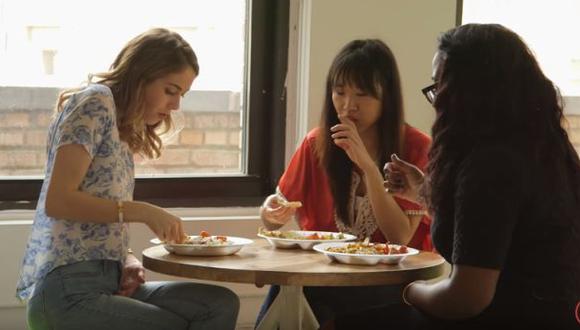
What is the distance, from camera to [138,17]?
3297 millimetres

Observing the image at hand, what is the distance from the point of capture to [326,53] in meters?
3.29

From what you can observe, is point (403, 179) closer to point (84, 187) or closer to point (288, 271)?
point (288, 271)

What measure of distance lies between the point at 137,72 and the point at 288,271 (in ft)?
2.17

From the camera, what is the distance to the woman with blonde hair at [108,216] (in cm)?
209

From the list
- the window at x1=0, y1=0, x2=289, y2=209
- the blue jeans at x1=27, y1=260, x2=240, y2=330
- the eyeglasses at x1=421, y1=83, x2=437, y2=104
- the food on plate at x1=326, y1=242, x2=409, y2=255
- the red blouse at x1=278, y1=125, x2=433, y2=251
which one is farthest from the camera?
the window at x1=0, y1=0, x2=289, y2=209

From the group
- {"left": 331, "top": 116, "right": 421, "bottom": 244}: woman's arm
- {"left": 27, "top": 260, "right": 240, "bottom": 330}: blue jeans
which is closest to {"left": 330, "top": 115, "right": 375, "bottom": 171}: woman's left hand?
{"left": 331, "top": 116, "right": 421, "bottom": 244}: woman's arm

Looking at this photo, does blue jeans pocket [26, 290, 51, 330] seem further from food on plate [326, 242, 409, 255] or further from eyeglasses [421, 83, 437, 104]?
eyeglasses [421, 83, 437, 104]

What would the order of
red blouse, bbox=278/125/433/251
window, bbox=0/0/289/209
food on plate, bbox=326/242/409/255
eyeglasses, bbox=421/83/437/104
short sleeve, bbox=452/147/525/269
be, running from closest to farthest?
short sleeve, bbox=452/147/525/269 → eyeglasses, bbox=421/83/437/104 → food on plate, bbox=326/242/409/255 → red blouse, bbox=278/125/433/251 → window, bbox=0/0/289/209

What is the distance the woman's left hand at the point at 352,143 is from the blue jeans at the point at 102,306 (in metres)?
0.61

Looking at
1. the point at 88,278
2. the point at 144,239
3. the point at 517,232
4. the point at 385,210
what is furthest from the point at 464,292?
the point at 144,239

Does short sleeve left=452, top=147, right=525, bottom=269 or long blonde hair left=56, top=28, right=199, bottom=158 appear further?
long blonde hair left=56, top=28, right=199, bottom=158

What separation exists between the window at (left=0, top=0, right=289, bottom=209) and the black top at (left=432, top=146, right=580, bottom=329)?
1.74 meters

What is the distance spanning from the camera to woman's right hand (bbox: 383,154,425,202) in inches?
95.5

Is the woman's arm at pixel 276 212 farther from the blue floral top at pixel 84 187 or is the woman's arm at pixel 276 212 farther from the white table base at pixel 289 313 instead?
the blue floral top at pixel 84 187
